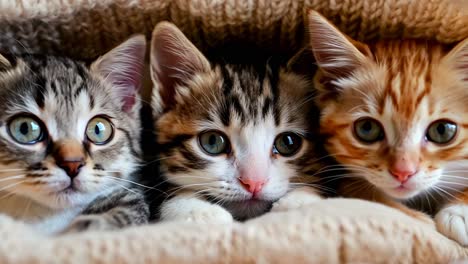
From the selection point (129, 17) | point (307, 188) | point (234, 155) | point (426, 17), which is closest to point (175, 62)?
point (129, 17)

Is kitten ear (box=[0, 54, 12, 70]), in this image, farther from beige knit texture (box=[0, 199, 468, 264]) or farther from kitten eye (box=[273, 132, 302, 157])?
kitten eye (box=[273, 132, 302, 157])

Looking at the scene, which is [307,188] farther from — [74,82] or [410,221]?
[74,82]

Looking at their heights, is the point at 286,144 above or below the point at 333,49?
below

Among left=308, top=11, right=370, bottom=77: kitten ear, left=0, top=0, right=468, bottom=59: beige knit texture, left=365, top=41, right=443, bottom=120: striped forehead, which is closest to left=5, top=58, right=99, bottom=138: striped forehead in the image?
left=0, top=0, right=468, bottom=59: beige knit texture

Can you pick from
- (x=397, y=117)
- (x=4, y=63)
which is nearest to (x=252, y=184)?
(x=397, y=117)

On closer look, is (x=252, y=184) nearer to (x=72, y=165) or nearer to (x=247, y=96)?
(x=247, y=96)

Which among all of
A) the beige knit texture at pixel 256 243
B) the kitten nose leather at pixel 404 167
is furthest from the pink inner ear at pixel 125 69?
the kitten nose leather at pixel 404 167

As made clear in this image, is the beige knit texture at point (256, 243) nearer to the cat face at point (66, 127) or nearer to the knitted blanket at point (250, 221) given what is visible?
the knitted blanket at point (250, 221)
